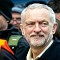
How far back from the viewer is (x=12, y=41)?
3.89 m

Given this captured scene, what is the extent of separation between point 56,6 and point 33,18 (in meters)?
1.91

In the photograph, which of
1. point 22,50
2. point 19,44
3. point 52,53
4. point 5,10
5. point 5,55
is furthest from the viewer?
point 5,10

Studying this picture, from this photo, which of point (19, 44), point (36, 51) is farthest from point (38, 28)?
point (19, 44)

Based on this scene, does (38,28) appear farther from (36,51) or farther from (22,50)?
(22,50)

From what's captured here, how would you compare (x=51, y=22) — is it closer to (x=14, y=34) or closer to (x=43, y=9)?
(x=43, y=9)

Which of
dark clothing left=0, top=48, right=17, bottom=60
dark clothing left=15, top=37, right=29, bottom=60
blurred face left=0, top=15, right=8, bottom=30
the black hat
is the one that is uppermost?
the black hat

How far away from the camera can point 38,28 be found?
11.0 feet

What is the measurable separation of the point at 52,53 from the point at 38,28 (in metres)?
0.29

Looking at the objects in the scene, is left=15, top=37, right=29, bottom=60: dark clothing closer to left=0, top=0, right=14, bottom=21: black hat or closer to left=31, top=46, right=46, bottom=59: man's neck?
left=31, top=46, right=46, bottom=59: man's neck

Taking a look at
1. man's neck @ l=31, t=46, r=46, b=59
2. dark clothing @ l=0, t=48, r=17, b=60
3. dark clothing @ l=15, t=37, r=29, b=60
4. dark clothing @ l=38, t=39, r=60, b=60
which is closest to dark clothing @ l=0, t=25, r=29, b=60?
dark clothing @ l=15, t=37, r=29, b=60

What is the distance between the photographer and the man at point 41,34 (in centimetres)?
333

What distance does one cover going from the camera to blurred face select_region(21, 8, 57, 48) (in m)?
3.36

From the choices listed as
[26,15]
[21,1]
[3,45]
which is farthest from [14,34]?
[21,1]

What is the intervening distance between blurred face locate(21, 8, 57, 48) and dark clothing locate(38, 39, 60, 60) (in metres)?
0.09
